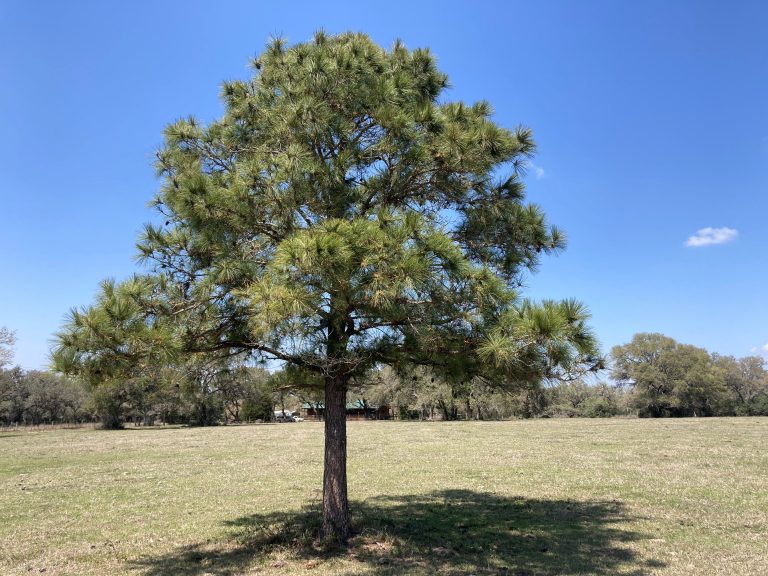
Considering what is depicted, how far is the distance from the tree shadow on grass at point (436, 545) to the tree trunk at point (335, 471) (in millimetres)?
291

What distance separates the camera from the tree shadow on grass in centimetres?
651

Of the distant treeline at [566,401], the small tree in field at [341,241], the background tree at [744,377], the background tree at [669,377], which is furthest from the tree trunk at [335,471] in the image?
the background tree at [744,377]

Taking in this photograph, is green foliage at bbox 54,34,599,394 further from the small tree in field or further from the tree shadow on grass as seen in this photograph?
the tree shadow on grass

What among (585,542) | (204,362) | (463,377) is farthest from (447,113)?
(585,542)

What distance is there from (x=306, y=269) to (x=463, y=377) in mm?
3400

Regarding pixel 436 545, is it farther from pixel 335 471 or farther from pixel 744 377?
pixel 744 377

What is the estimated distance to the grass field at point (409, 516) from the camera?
6.77 m

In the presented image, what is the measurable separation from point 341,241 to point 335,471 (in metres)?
3.94

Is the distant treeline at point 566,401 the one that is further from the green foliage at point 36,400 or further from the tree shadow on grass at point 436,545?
the tree shadow on grass at point 436,545

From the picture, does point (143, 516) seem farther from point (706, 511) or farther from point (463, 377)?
point (706, 511)

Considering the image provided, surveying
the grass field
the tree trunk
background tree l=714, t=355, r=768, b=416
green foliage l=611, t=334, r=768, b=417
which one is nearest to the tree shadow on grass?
the grass field

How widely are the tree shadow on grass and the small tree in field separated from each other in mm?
863

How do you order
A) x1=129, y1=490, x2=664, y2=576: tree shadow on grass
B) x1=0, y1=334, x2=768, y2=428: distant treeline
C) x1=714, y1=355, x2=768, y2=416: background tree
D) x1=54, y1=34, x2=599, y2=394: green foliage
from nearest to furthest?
x1=54, y1=34, x2=599, y2=394: green foliage, x1=129, y1=490, x2=664, y2=576: tree shadow on grass, x1=0, y1=334, x2=768, y2=428: distant treeline, x1=714, y1=355, x2=768, y2=416: background tree

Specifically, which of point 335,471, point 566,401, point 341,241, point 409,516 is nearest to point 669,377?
point 566,401
